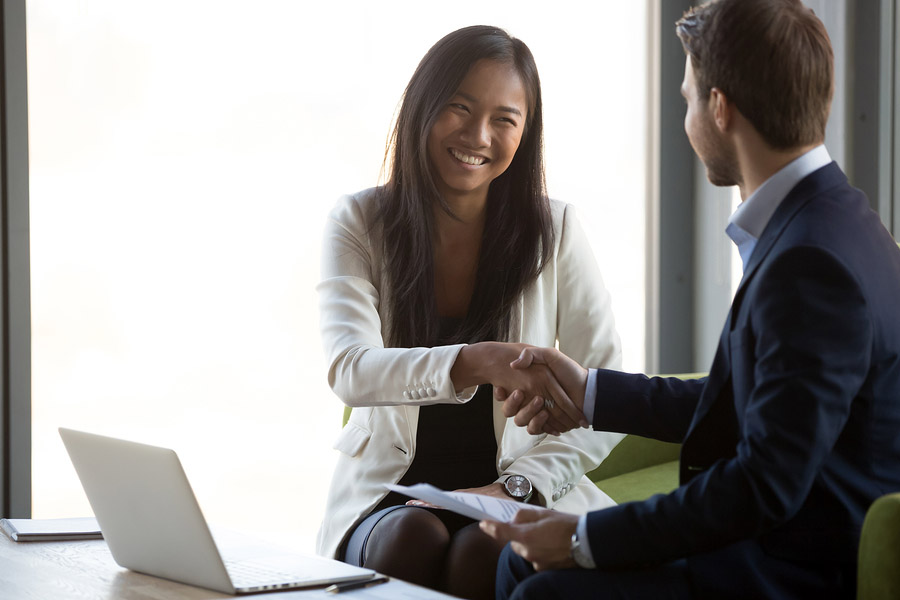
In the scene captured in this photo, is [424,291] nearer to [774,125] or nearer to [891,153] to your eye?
[774,125]

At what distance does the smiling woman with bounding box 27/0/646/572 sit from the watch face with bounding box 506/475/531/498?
0.68m

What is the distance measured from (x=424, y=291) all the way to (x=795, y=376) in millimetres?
1164

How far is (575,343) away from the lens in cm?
220

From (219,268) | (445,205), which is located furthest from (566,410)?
(219,268)

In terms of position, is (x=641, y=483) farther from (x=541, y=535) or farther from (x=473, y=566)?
(x=541, y=535)

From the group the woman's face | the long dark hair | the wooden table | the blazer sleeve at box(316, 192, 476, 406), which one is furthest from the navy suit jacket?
the woman's face

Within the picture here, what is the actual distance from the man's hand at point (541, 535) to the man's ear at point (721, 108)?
23.5 inches

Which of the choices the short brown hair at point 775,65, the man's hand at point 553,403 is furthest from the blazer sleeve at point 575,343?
the short brown hair at point 775,65

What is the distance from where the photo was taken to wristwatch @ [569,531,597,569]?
1.21m

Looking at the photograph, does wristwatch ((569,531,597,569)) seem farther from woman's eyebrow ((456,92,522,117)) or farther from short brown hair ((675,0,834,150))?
woman's eyebrow ((456,92,522,117))

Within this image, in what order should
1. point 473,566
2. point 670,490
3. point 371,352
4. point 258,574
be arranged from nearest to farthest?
point 258,574 < point 473,566 < point 371,352 < point 670,490

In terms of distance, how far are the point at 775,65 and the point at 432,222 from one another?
3.70 ft

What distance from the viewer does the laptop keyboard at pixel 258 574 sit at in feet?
4.37

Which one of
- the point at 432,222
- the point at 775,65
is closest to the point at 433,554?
the point at 432,222
